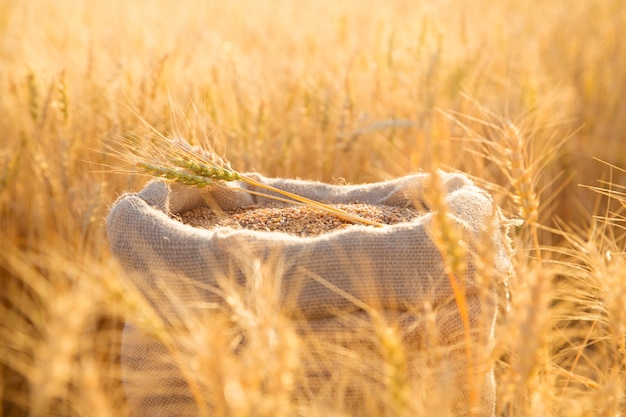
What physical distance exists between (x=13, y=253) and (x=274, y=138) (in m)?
0.75

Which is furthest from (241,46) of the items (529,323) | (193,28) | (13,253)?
(529,323)

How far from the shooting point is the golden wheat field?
0.70 meters

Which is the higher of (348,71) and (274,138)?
(348,71)

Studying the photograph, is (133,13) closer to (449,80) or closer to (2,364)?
(449,80)

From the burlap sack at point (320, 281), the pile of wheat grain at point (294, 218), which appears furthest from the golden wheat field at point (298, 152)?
the pile of wheat grain at point (294, 218)

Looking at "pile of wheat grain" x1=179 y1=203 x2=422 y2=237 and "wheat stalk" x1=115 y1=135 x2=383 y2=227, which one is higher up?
"wheat stalk" x1=115 y1=135 x2=383 y2=227

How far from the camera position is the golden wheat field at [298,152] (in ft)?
2.29

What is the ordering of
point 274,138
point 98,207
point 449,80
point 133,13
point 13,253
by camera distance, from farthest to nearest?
point 133,13 < point 449,80 < point 274,138 < point 13,253 < point 98,207

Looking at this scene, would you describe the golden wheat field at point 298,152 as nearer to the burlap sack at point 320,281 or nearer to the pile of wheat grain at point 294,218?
the burlap sack at point 320,281

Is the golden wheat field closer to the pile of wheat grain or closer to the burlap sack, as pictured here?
the burlap sack

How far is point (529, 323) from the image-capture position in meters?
0.66

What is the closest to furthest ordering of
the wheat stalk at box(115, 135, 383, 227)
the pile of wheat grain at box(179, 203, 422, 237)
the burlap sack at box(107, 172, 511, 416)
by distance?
the burlap sack at box(107, 172, 511, 416)
the wheat stalk at box(115, 135, 383, 227)
the pile of wheat grain at box(179, 203, 422, 237)

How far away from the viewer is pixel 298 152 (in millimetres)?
1948

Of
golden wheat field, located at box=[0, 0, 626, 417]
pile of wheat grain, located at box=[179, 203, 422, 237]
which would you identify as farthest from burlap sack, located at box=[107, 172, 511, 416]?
pile of wheat grain, located at box=[179, 203, 422, 237]
